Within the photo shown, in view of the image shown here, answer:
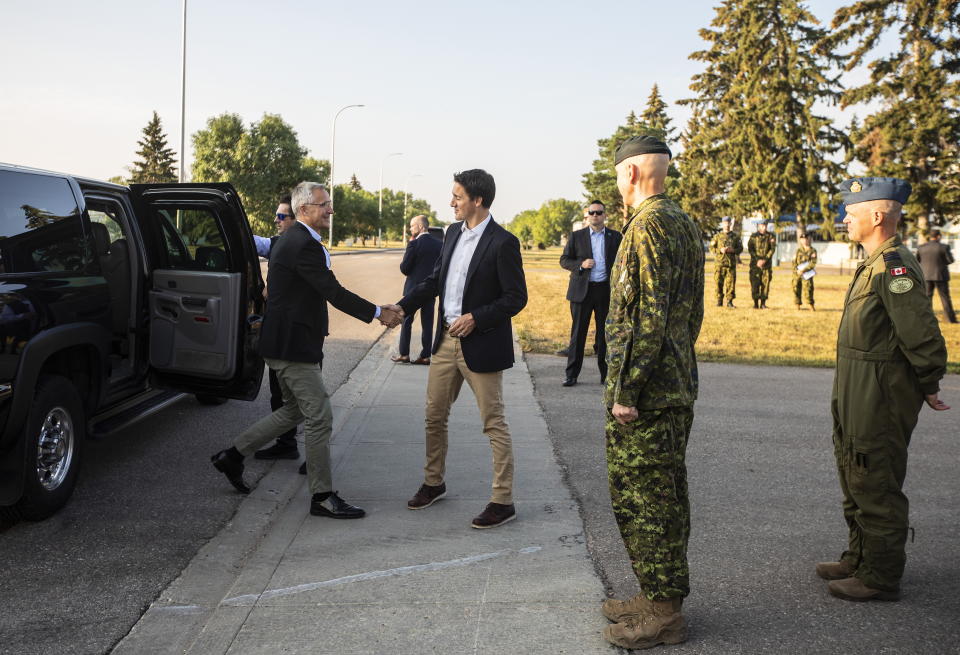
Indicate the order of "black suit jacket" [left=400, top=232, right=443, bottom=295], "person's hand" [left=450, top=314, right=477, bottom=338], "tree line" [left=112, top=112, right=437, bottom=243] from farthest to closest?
Answer: "tree line" [left=112, top=112, right=437, bottom=243], "black suit jacket" [left=400, top=232, right=443, bottom=295], "person's hand" [left=450, top=314, right=477, bottom=338]

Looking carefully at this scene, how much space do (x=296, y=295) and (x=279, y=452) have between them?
5.64ft

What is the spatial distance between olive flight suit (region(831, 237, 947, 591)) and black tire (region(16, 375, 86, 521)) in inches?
159

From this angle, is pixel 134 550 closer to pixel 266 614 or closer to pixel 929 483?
pixel 266 614

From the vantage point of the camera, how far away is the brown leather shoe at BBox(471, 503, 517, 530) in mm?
4528

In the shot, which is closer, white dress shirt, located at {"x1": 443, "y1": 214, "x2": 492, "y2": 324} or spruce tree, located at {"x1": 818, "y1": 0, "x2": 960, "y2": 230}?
white dress shirt, located at {"x1": 443, "y1": 214, "x2": 492, "y2": 324}

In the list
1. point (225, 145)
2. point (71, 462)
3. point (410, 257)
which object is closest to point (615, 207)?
point (225, 145)

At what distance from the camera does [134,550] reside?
4.17 m

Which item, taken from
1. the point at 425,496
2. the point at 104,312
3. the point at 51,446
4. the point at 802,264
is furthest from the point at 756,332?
the point at 51,446

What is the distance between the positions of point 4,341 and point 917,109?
Result: 102ft

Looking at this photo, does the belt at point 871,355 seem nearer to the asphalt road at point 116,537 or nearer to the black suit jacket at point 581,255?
the asphalt road at point 116,537

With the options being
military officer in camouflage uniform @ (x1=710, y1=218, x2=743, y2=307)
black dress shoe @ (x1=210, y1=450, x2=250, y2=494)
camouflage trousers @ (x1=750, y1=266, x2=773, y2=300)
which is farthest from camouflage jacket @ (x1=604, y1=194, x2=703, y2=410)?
camouflage trousers @ (x1=750, y1=266, x2=773, y2=300)

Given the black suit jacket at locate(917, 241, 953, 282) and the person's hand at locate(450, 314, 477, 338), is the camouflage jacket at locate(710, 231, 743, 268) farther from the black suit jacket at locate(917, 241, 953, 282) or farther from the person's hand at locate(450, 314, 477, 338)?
the person's hand at locate(450, 314, 477, 338)

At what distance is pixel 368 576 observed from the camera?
12.7 feet

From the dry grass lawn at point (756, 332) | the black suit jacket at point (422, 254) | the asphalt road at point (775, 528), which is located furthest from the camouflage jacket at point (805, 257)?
the black suit jacket at point (422, 254)
